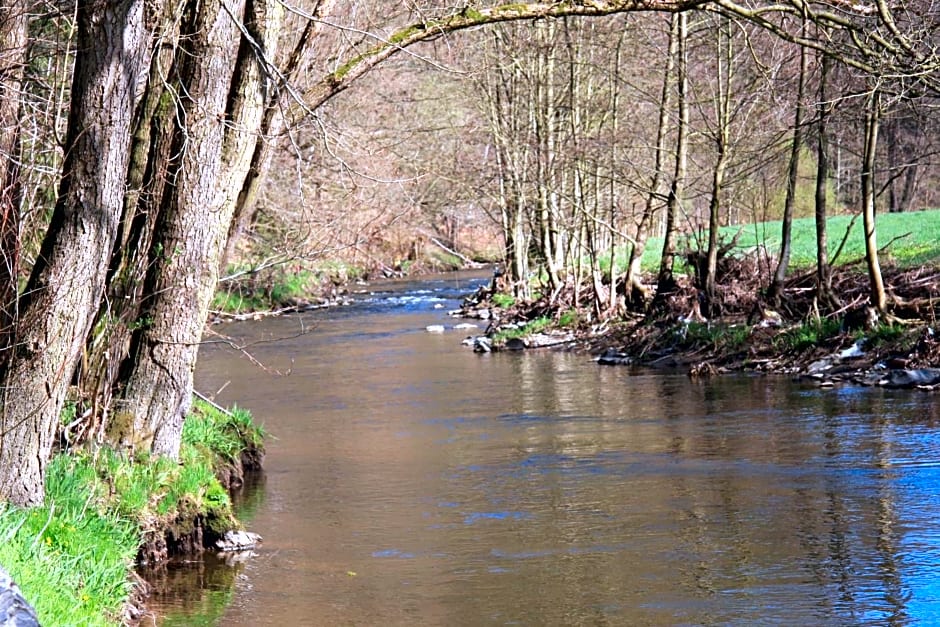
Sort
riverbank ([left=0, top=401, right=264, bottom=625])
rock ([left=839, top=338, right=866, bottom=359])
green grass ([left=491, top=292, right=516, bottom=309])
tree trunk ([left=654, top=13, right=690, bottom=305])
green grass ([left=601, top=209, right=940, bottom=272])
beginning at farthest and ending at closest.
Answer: green grass ([left=491, top=292, right=516, bottom=309]), green grass ([left=601, top=209, right=940, bottom=272]), tree trunk ([left=654, top=13, right=690, bottom=305]), rock ([left=839, top=338, right=866, bottom=359]), riverbank ([left=0, top=401, right=264, bottom=625])

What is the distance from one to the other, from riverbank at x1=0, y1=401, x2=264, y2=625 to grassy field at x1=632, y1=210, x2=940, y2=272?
535 inches

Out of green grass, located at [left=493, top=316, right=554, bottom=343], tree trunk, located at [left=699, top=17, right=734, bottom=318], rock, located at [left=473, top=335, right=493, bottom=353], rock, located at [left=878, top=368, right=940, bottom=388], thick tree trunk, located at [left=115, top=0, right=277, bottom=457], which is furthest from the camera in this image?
green grass, located at [left=493, top=316, right=554, bottom=343]

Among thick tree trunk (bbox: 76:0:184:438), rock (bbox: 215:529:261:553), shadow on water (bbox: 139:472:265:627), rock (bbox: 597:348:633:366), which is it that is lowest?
shadow on water (bbox: 139:472:265:627)

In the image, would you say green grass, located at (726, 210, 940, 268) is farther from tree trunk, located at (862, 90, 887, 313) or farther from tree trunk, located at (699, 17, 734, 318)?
tree trunk, located at (862, 90, 887, 313)

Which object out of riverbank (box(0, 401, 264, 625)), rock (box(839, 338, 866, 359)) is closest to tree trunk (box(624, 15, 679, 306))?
rock (box(839, 338, 866, 359))

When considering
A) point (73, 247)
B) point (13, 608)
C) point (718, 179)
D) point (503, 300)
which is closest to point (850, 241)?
point (503, 300)

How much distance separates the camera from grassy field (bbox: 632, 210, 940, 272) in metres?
24.1

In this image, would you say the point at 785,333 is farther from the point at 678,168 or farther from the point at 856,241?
the point at 856,241

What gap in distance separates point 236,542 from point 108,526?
6.63 feet

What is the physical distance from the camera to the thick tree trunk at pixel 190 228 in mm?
9055

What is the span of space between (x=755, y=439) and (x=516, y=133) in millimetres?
17995

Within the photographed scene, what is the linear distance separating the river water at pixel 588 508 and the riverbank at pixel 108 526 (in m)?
0.40

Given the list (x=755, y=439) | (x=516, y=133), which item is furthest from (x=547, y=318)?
(x=755, y=439)

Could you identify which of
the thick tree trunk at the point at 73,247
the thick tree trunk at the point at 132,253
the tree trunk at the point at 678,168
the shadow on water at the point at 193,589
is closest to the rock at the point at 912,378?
the tree trunk at the point at 678,168
